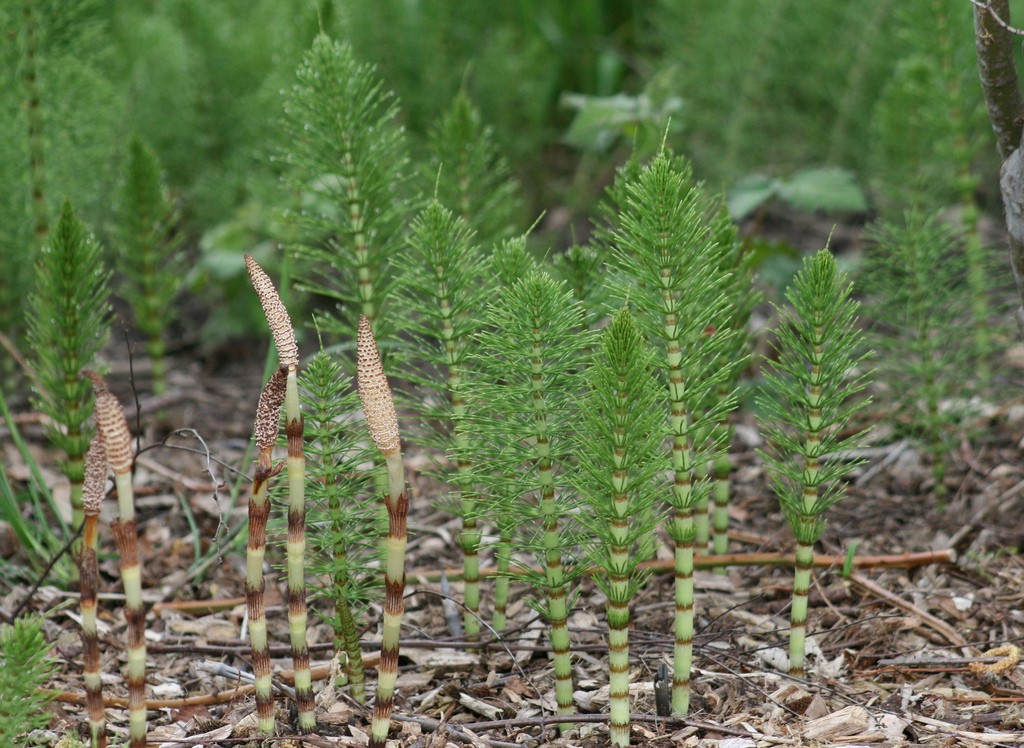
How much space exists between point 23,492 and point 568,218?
8.50 feet

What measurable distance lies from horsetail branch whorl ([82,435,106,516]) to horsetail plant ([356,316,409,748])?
371 mm

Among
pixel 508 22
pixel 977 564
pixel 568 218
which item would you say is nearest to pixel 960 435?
pixel 977 564

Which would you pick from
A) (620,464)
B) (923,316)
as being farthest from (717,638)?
(923,316)

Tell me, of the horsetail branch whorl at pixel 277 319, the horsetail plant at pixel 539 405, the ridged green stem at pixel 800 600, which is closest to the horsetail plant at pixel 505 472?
the horsetail plant at pixel 539 405

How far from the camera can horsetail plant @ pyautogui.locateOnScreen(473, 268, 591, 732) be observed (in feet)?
5.33

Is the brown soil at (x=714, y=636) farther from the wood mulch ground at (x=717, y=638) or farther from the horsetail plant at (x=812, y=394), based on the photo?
the horsetail plant at (x=812, y=394)

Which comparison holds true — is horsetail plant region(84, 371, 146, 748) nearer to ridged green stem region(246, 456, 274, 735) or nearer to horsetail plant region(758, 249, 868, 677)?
ridged green stem region(246, 456, 274, 735)


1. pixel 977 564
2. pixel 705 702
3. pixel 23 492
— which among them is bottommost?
pixel 705 702

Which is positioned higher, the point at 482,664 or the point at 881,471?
the point at 881,471

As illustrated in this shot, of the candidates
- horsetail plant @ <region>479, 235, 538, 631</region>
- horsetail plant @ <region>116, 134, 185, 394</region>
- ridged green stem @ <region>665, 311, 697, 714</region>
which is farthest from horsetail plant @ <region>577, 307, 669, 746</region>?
horsetail plant @ <region>116, 134, 185, 394</region>

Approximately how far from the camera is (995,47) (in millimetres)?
1935

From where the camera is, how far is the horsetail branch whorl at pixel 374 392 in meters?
1.41

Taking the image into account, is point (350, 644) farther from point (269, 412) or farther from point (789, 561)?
point (789, 561)

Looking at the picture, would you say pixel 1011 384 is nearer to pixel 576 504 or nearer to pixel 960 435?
pixel 960 435
